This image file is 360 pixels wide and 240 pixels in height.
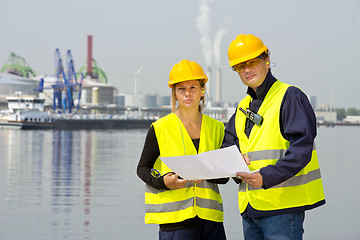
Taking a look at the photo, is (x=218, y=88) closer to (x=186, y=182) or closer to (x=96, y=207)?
(x=96, y=207)

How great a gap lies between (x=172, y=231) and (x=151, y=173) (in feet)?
1.00

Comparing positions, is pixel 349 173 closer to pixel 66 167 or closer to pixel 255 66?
pixel 66 167

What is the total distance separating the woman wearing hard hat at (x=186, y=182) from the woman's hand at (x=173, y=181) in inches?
1.7

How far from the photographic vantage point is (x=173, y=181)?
272 centimetres

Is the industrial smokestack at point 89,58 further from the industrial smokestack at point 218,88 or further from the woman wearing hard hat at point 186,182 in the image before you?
the woman wearing hard hat at point 186,182

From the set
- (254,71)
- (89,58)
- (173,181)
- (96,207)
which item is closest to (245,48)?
(254,71)

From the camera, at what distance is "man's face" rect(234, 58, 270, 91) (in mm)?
2572

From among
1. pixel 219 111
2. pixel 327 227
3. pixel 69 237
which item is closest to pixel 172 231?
pixel 69 237

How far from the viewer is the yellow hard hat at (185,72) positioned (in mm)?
2865

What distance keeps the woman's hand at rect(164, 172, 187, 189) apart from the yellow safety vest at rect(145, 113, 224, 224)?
0.34ft

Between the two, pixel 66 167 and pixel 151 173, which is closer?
pixel 151 173

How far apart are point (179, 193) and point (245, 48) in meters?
0.81

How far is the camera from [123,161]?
20359mm

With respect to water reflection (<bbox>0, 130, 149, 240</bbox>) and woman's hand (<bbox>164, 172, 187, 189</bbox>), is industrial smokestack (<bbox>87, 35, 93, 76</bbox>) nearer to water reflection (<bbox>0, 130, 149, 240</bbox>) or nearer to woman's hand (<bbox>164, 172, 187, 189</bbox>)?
water reflection (<bbox>0, 130, 149, 240</bbox>)
